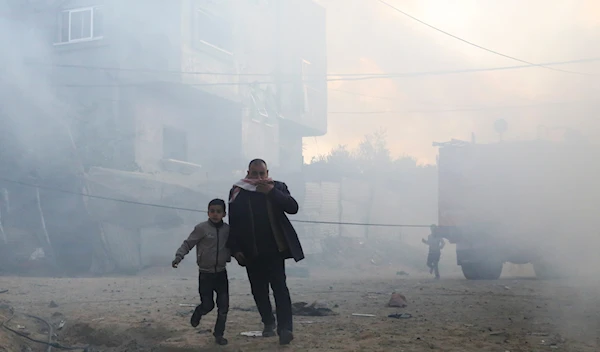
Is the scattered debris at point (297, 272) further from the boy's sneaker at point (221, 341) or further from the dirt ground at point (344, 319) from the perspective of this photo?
the boy's sneaker at point (221, 341)

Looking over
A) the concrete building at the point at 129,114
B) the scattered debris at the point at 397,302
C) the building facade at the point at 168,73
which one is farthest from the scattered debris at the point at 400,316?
the building facade at the point at 168,73

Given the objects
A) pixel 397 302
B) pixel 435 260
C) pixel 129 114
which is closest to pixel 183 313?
pixel 397 302

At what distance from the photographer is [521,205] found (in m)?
9.86

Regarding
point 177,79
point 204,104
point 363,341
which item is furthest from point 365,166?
point 363,341

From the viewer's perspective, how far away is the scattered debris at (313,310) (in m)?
6.11

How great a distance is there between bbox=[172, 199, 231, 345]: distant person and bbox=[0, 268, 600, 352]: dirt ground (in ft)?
0.75

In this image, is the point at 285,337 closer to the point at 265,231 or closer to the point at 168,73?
the point at 265,231

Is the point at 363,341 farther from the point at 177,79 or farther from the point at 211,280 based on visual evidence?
the point at 177,79

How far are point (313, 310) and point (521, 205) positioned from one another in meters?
4.91

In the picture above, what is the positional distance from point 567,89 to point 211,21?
857 cm

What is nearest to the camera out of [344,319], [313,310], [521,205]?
[344,319]

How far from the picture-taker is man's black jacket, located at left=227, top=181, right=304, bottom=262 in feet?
14.3

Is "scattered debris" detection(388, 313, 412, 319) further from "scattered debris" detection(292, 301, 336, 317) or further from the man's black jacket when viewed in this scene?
the man's black jacket

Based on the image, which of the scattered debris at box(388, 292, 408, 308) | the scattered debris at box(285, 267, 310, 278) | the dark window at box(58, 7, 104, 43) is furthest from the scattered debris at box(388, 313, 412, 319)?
the dark window at box(58, 7, 104, 43)
